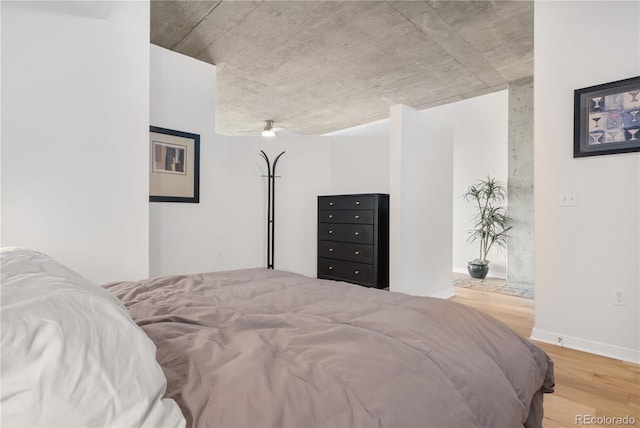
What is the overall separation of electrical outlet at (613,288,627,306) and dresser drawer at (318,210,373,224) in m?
2.28

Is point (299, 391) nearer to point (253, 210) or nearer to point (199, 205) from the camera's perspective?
point (199, 205)

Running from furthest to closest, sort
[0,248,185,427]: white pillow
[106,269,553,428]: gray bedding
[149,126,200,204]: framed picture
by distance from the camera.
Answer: [149,126,200,204]: framed picture < [106,269,553,428]: gray bedding < [0,248,185,427]: white pillow

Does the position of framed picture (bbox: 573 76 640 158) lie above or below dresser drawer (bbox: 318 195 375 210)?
above

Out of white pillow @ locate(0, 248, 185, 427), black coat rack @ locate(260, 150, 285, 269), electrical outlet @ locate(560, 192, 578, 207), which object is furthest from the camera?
black coat rack @ locate(260, 150, 285, 269)

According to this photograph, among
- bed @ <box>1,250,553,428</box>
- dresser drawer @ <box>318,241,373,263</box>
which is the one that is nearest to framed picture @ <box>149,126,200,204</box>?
dresser drawer @ <box>318,241,373,263</box>

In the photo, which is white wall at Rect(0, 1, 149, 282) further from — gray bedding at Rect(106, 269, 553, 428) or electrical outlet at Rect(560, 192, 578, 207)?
electrical outlet at Rect(560, 192, 578, 207)

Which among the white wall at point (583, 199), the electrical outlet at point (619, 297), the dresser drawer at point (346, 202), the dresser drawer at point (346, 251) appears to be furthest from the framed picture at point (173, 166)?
the electrical outlet at point (619, 297)

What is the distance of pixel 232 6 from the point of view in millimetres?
3143

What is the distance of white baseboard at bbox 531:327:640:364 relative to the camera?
2269mm

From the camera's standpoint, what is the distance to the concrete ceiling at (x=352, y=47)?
10.5ft

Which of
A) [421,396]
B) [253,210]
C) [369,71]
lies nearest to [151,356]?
[421,396]

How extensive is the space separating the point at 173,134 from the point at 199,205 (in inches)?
34.3

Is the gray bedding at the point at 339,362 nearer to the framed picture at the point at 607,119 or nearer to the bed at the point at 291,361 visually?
the bed at the point at 291,361

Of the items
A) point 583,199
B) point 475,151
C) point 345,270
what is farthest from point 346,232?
point 475,151
